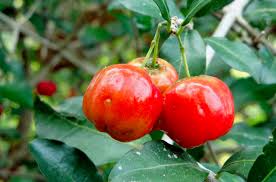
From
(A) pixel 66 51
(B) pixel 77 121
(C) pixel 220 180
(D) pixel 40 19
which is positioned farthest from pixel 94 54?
(C) pixel 220 180

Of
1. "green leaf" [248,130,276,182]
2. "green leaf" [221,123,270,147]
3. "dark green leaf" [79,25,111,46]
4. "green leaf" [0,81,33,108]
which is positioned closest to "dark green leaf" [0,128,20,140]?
"dark green leaf" [79,25,111,46]

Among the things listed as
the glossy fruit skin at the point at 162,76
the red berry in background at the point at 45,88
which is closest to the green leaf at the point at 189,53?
the glossy fruit skin at the point at 162,76

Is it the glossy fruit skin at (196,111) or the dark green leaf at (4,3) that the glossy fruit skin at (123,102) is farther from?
the dark green leaf at (4,3)

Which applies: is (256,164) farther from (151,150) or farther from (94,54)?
(94,54)

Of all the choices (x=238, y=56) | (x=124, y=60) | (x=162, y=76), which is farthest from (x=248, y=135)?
(x=124, y=60)

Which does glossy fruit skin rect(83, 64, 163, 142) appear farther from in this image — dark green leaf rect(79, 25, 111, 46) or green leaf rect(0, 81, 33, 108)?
dark green leaf rect(79, 25, 111, 46)
